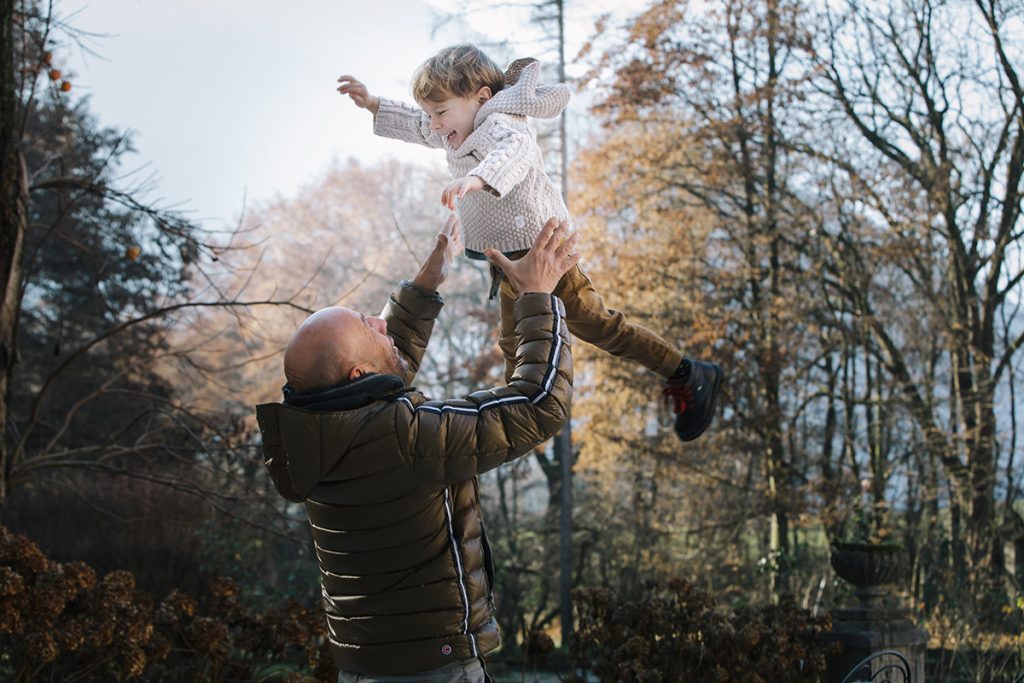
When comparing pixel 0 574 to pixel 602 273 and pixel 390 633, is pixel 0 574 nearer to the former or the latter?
pixel 390 633

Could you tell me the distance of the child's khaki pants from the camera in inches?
110

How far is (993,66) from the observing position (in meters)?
10.1

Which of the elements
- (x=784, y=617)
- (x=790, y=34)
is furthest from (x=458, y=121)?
(x=790, y=34)

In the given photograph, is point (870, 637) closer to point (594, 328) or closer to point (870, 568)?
point (870, 568)

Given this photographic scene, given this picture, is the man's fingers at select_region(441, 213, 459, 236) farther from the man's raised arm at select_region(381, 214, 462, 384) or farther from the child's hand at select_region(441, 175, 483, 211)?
the child's hand at select_region(441, 175, 483, 211)

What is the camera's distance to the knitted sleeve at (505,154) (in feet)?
7.58

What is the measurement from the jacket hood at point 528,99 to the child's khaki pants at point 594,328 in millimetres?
428

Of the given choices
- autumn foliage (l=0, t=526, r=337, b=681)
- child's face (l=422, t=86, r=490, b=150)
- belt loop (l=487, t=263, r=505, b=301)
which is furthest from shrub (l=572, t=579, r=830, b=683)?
child's face (l=422, t=86, r=490, b=150)

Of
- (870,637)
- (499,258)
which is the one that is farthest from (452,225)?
(870,637)

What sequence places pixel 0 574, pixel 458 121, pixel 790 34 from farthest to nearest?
pixel 790 34 → pixel 0 574 → pixel 458 121

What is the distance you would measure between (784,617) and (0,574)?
3772mm

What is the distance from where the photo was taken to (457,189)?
2131 millimetres

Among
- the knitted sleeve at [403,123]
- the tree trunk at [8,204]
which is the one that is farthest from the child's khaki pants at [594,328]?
the tree trunk at [8,204]

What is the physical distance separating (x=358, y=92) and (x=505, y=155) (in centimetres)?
73
